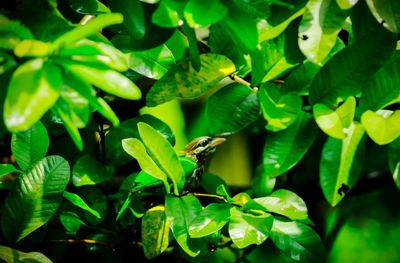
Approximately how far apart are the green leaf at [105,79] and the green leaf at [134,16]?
0.20 m

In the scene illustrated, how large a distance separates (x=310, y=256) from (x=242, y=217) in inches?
7.4

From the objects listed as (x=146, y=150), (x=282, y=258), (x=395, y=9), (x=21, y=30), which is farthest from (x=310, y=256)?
(x=282, y=258)

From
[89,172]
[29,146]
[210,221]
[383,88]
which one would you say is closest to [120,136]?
[89,172]

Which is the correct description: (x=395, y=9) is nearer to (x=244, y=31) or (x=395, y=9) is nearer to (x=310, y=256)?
(x=244, y=31)

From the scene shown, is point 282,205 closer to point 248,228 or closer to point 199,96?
point 248,228

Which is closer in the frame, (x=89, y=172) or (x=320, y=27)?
(x=320, y=27)

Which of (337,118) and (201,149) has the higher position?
(337,118)

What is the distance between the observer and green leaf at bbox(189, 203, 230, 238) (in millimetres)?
900

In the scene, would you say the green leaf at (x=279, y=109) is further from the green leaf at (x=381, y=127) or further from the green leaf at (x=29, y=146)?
the green leaf at (x=29, y=146)

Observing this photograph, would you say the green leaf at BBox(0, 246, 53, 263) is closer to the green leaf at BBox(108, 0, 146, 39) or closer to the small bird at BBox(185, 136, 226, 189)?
the green leaf at BBox(108, 0, 146, 39)

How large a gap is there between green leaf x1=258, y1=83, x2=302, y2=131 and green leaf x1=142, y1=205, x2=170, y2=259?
0.30m

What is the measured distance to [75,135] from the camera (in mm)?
662

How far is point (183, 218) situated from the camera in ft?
3.14

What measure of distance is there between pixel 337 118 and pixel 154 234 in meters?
0.44
